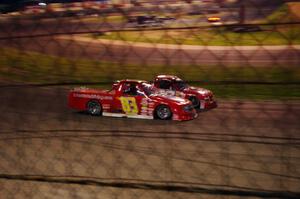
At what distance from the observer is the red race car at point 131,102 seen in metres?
9.57

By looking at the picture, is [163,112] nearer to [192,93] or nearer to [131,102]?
[131,102]

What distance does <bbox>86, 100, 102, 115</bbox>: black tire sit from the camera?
10.0m

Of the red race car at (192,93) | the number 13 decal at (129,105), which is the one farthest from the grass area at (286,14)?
the number 13 decal at (129,105)

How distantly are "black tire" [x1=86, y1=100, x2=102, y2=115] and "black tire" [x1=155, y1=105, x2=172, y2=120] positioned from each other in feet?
4.06

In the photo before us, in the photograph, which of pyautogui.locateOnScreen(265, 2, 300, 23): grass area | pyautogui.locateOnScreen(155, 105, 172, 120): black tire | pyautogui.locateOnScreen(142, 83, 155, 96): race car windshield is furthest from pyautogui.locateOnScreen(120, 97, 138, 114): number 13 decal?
pyautogui.locateOnScreen(265, 2, 300, 23): grass area

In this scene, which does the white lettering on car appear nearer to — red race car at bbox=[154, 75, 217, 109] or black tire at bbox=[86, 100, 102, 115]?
black tire at bbox=[86, 100, 102, 115]

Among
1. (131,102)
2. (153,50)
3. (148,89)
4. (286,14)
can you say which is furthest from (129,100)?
(286,14)

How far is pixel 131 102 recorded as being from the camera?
1003cm

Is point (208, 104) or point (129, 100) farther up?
point (129, 100)

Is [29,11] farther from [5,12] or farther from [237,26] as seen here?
[237,26]

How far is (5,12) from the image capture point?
2.50m

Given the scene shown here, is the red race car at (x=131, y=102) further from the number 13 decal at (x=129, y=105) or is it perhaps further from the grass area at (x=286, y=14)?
the grass area at (x=286, y=14)

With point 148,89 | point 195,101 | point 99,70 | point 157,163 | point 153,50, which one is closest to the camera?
point 153,50

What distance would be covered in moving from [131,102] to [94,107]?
2.69 ft
